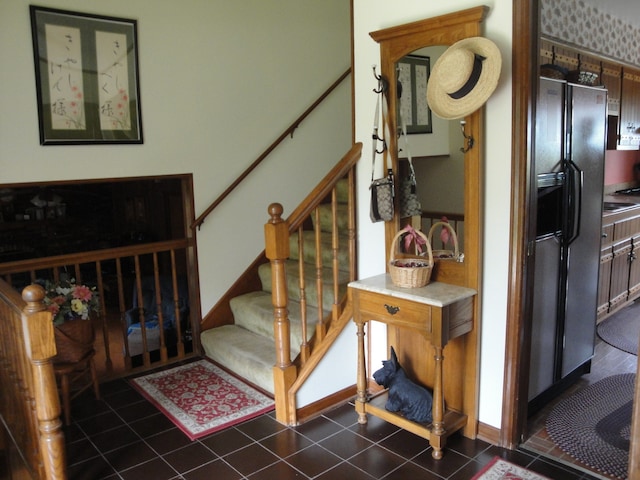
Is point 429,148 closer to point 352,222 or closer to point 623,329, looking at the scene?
point 352,222

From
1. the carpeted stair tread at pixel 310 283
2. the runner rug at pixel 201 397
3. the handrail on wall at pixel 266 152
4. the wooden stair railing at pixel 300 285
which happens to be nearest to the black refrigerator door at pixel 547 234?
the wooden stair railing at pixel 300 285

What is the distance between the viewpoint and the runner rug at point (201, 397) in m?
3.07

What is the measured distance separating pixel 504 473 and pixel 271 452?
1122 millimetres

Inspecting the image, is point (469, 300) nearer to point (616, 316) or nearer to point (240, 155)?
point (240, 155)

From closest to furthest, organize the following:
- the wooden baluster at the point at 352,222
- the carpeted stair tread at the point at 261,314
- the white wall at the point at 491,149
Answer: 1. the white wall at the point at 491,149
2. the wooden baluster at the point at 352,222
3. the carpeted stair tread at the point at 261,314

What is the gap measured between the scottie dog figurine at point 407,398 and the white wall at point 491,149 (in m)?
0.28

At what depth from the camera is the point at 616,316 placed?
4699 mm

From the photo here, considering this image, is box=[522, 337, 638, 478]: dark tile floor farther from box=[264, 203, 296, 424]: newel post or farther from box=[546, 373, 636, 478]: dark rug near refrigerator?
box=[264, 203, 296, 424]: newel post

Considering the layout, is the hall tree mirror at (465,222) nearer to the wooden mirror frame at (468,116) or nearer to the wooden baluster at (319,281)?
the wooden mirror frame at (468,116)

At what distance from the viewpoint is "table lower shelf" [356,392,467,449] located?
2.66 metres

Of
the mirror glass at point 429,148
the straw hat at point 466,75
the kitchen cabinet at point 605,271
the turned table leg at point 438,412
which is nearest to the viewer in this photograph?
the straw hat at point 466,75

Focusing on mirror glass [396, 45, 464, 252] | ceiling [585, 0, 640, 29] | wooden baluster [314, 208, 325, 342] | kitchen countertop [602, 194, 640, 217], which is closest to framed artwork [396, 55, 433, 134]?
mirror glass [396, 45, 464, 252]

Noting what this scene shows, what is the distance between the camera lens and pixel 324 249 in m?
3.95

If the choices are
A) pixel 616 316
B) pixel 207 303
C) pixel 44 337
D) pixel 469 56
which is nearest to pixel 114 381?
pixel 207 303
